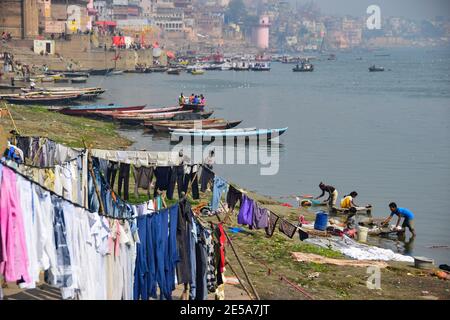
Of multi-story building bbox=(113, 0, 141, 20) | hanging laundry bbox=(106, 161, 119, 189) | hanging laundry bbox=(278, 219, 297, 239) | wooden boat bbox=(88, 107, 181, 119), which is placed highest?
multi-story building bbox=(113, 0, 141, 20)

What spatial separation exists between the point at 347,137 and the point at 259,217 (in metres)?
28.8

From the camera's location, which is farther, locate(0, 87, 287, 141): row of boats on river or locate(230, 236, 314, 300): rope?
locate(0, 87, 287, 141): row of boats on river

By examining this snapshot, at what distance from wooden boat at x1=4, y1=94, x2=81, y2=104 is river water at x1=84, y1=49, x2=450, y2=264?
841cm

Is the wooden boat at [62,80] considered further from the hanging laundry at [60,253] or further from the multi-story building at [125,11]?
the multi-story building at [125,11]

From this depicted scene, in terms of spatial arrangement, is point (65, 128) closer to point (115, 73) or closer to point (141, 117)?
point (141, 117)

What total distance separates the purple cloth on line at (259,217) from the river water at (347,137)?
4995 millimetres

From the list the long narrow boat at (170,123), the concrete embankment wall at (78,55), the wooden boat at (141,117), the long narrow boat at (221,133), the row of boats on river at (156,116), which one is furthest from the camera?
the concrete embankment wall at (78,55)

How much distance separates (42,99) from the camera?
44000 millimetres

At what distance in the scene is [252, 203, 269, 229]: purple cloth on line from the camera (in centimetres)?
1354

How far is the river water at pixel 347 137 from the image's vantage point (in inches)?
996

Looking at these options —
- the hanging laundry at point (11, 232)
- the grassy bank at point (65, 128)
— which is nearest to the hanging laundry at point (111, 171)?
the hanging laundry at point (11, 232)

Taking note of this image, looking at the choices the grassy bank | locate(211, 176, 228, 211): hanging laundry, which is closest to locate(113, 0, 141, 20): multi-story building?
the grassy bank

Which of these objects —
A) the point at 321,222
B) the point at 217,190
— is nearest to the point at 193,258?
the point at 217,190

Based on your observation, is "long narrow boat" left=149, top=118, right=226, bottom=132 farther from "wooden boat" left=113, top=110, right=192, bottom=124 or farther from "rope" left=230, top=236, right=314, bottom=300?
"rope" left=230, top=236, right=314, bottom=300
